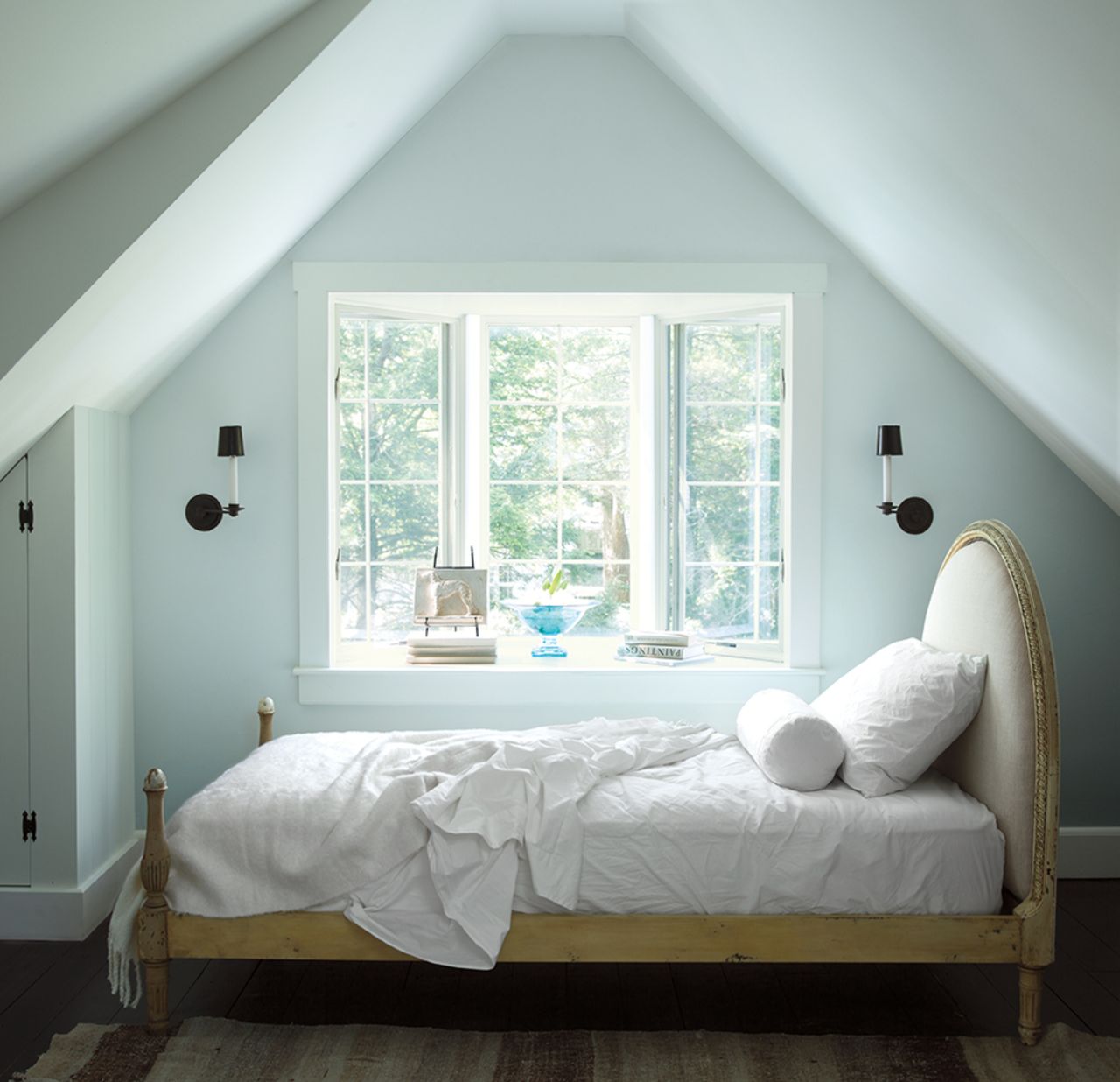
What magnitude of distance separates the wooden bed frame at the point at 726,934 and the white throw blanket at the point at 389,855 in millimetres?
50

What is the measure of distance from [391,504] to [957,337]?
7.09 feet

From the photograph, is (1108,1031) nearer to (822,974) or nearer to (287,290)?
(822,974)

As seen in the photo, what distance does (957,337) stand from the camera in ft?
12.2

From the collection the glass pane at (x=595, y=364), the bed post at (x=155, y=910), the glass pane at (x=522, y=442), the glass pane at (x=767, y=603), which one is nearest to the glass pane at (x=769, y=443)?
the glass pane at (x=767, y=603)

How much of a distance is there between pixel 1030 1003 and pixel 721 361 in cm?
249

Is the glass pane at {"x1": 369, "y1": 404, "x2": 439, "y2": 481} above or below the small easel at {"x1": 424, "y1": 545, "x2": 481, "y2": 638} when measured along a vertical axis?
above

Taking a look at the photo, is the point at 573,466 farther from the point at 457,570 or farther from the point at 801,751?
the point at 801,751

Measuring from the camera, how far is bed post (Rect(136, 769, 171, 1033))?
2.67 m

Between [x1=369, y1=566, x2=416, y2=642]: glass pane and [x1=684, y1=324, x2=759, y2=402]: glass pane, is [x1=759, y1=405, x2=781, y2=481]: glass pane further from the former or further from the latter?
[x1=369, y1=566, x2=416, y2=642]: glass pane

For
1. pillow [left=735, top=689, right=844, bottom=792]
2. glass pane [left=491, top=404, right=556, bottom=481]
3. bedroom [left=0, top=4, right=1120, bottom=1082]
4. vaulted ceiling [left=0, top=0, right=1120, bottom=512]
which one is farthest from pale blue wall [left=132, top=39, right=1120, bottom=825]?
pillow [left=735, top=689, right=844, bottom=792]

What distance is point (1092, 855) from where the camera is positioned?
3.94m

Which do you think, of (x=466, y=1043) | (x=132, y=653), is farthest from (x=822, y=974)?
(x=132, y=653)

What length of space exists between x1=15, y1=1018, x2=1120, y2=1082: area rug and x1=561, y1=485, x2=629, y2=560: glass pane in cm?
212

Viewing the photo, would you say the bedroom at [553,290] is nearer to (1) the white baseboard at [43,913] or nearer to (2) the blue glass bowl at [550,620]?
(2) the blue glass bowl at [550,620]
